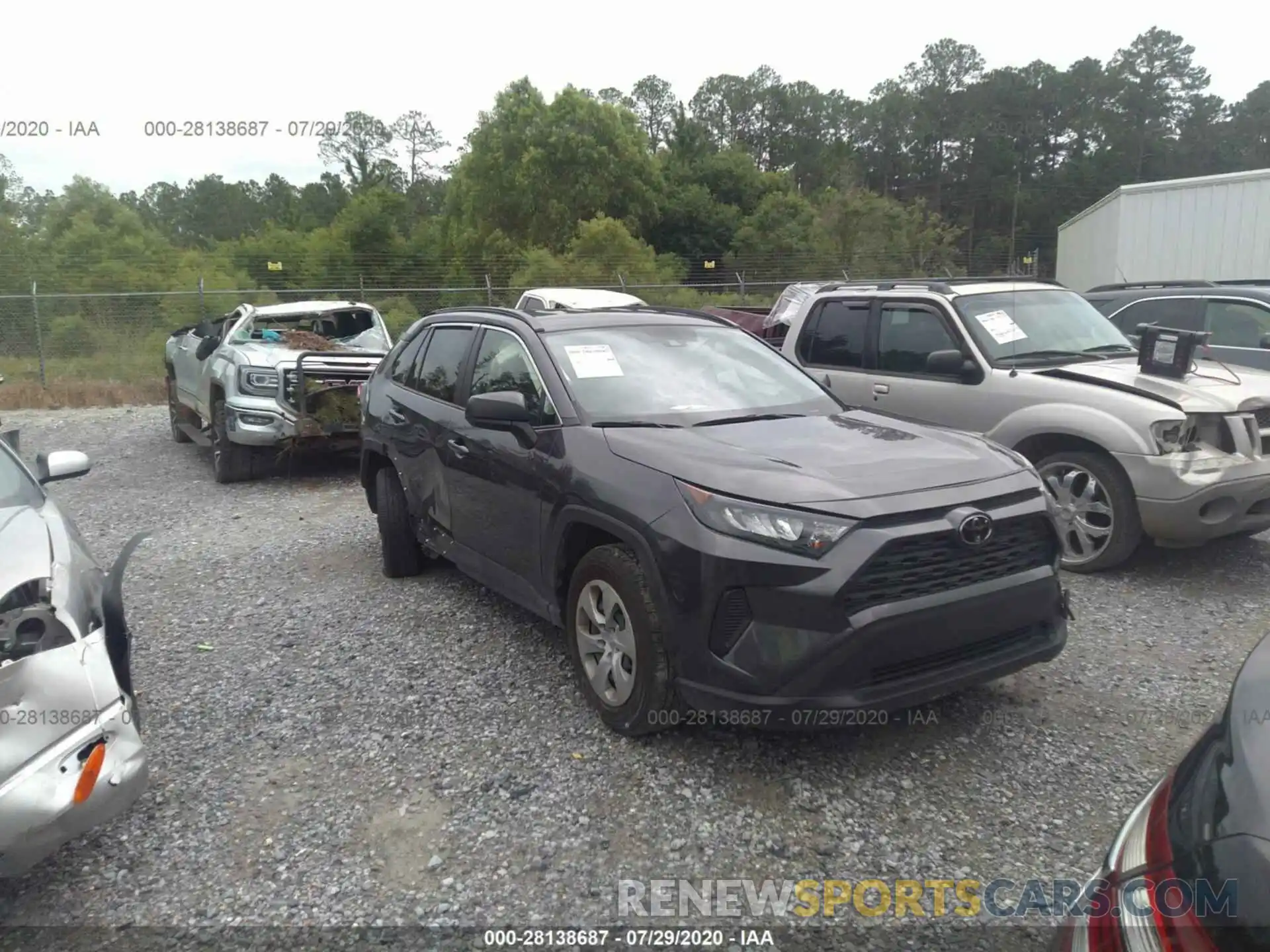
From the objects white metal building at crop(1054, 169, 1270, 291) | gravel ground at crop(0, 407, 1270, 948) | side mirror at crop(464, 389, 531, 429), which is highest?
white metal building at crop(1054, 169, 1270, 291)

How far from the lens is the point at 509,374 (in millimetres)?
4637

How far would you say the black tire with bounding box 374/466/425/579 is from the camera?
5742mm

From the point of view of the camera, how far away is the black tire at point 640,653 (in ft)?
11.2

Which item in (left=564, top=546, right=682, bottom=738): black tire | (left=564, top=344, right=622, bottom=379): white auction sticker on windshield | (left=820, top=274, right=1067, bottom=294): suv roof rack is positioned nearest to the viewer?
(left=564, top=546, right=682, bottom=738): black tire

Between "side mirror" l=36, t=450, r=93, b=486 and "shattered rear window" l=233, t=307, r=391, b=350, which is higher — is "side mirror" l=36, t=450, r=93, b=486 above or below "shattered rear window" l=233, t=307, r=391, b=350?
below

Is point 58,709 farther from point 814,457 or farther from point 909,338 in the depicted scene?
point 909,338

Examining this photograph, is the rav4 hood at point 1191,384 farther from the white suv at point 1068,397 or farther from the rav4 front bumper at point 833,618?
the rav4 front bumper at point 833,618

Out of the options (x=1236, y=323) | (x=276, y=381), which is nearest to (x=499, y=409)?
(x=276, y=381)

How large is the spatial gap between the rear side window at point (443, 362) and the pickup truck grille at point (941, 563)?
8.86ft

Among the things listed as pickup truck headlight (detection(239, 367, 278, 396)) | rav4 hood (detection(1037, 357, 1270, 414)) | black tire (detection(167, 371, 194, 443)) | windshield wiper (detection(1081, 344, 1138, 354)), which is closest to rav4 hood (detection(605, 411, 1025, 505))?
rav4 hood (detection(1037, 357, 1270, 414))

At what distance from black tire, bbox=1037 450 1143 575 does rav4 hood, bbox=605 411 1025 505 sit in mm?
1965

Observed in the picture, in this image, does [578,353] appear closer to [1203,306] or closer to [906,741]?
[906,741]

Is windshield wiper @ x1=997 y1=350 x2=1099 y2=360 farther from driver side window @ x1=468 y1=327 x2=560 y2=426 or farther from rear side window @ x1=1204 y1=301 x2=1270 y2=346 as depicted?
driver side window @ x1=468 y1=327 x2=560 y2=426

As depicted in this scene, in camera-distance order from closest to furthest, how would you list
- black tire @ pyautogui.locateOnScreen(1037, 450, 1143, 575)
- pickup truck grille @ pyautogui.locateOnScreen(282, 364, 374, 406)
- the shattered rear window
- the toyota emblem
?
1. the toyota emblem
2. black tire @ pyautogui.locateOnScreen(1037, 450, 1143, 575)
3. pickup truck grille @ pyautogui.locateOnScreen(282, 364, 374, 406)
4. the shattered rear window
